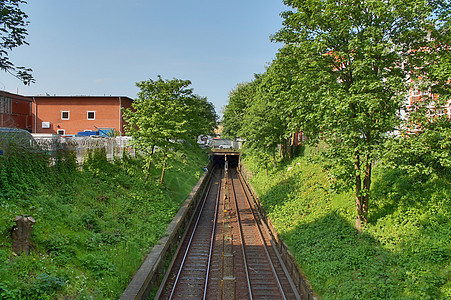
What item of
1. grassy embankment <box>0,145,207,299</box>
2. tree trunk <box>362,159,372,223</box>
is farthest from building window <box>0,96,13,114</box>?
tree trunk <box>362,159,372,223</box>

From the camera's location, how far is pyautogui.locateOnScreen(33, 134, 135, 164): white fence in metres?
13.6

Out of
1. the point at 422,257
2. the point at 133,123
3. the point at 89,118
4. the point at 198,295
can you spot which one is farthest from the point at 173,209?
the point at 89,118

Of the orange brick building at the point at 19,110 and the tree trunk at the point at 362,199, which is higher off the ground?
the orange brick building at the point at 19,110

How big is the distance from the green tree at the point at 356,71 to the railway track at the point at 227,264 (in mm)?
3961

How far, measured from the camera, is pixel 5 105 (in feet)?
115

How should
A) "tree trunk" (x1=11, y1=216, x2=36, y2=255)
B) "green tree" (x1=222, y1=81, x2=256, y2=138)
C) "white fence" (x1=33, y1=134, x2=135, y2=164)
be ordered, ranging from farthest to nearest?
"green tree" (x1=222, y1=81, x2=256, y2=138) → "white fence" (x1=33, y1=134, x2=135, y2=164) → "tree trunk" (x1=11, y1=216, x2=36, y2=255)

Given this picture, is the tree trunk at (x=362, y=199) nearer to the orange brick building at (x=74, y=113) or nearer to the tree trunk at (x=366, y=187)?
the tree trunk at (x=366, y=187)

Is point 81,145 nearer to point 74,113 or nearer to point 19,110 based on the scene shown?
point 74,113

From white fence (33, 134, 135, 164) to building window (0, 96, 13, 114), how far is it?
58.9ft

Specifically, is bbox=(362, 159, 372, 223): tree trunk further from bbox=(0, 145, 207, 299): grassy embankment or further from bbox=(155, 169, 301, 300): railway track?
bbox=(0, 145, 207, 299): grassy embankment

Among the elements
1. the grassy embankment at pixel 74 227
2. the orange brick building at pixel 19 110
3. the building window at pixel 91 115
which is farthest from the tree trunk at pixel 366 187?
the orange brick building at pixel 19 110

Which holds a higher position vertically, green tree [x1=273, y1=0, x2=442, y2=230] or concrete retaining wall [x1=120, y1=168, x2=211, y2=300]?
green tree [x1=273, y1=0, x2=442, y2=230]

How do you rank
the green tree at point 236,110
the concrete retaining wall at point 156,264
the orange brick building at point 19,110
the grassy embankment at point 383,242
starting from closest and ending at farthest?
the grassy embankment at point 383,242 < the concrete retaining wall at point 156,264 < the orange brick building at point 19,110 < the green tree at point 236,110

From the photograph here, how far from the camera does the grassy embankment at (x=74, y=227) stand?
7.50 metres
